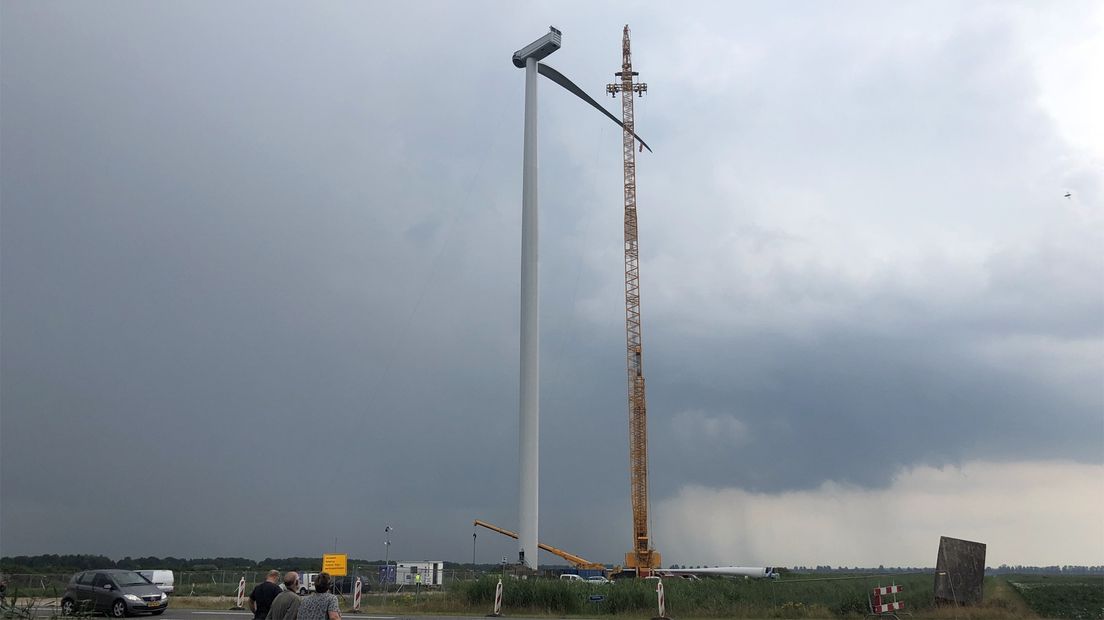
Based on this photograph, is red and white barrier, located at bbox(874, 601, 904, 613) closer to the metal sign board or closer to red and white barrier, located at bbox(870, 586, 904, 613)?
red and white barrier, located at bbox(870, 586, 904, 613)

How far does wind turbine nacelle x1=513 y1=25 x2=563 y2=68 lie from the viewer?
62.3 m

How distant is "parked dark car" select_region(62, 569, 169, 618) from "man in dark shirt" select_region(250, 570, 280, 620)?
21.8m

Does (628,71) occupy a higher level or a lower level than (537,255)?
higher

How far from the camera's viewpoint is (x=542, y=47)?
205 ft

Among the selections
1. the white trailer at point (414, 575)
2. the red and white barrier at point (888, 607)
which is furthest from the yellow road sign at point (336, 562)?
the red and white barrier at point (888, 607)

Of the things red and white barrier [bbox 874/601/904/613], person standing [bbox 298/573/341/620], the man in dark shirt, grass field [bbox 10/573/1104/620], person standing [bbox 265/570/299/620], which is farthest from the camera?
grass field [bbox 10/573/1104/620]

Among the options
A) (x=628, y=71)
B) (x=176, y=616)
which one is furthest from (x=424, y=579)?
(x=628, y=71)

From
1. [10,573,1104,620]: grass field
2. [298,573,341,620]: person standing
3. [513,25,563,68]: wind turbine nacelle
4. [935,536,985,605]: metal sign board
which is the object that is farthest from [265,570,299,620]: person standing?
[513,25,563,68]: wind turbine nacelle

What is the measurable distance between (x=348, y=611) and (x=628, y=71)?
80.9 metres

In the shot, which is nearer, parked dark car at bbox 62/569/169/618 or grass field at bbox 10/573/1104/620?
parked dark car at bbox 62/569/169/618

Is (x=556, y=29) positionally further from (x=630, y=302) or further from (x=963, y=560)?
(x=963, y=560)

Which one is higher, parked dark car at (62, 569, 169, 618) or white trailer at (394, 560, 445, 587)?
parked dark car at (62, 569, 169, 618)

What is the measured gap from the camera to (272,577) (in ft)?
51.5

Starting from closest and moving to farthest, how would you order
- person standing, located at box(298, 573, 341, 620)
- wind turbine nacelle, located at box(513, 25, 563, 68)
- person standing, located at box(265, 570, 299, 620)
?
person standing, located at box(298, 573, 341, 620), person standing, located at box(265, 570, 299, 620), wind turbine nacelle, located at box(513, 25, 563, 68)
